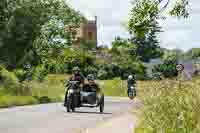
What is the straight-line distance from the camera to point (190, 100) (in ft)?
43.7

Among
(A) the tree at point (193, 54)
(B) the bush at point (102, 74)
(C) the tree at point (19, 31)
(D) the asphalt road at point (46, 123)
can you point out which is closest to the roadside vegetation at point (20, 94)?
(C) the tree at point (19, 31)

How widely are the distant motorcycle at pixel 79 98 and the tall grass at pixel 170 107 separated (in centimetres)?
1192

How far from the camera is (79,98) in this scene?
28.3 metres

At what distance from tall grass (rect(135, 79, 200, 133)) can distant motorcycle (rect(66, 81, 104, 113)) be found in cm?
1192

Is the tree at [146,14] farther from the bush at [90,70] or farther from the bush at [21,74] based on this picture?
the bush at [90,70]

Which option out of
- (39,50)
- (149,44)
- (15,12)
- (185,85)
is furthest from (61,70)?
(185,85)

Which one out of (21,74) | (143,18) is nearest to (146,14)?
(143,18)

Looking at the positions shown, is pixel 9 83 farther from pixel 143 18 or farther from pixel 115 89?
pixel 143 18

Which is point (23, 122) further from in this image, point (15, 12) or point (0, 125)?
point (15, 12)

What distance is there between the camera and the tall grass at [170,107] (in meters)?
13.1

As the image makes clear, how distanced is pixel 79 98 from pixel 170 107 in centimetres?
1449

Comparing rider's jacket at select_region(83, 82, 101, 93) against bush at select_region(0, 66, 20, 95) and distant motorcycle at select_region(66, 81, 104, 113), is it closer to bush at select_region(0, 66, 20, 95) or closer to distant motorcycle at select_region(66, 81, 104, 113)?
distant motorcycle at select_region(66, 81, 104, 113)

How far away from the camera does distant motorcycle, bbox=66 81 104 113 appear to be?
28.0 meters

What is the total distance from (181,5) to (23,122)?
30.4 ft
